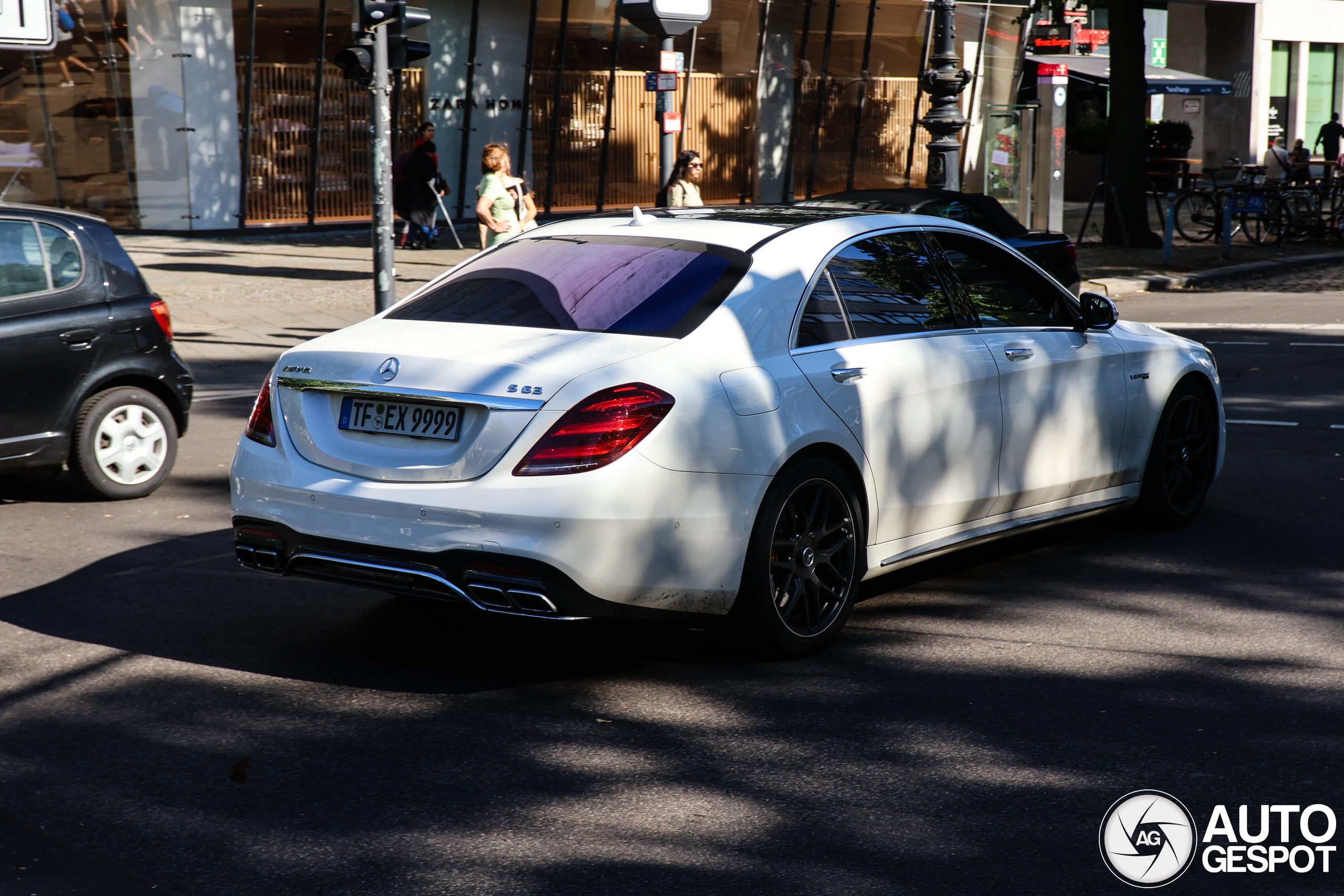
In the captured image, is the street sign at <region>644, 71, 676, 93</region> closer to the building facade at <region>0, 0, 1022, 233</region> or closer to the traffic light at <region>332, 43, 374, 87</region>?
the building facade at <region>0, 0, 1022, 233</region>

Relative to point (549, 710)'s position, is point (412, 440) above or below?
above

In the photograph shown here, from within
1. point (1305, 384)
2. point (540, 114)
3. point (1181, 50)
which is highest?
point (1181, 50)

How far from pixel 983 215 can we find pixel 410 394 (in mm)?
9355

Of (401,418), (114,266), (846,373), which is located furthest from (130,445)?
(846,373)

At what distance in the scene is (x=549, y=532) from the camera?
4504 millimetres

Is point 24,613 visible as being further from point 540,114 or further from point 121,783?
point 540,114

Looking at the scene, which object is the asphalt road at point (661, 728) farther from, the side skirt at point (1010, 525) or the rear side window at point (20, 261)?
the rear side window at point (20, 261)

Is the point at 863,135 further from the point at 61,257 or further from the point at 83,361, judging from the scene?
the point at 83,361

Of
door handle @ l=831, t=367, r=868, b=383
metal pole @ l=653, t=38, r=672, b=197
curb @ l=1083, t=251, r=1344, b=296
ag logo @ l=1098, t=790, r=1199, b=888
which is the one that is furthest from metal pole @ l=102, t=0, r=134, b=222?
ag logo @ l=1098, t=790, r=1199, b=888

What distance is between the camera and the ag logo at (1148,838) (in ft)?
11.7

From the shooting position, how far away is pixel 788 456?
4.96 m

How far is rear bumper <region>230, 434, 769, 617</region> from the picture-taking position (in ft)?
14.8

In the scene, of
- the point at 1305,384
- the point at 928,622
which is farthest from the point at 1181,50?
the point at 928,622

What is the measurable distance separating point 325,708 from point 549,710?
701mm
